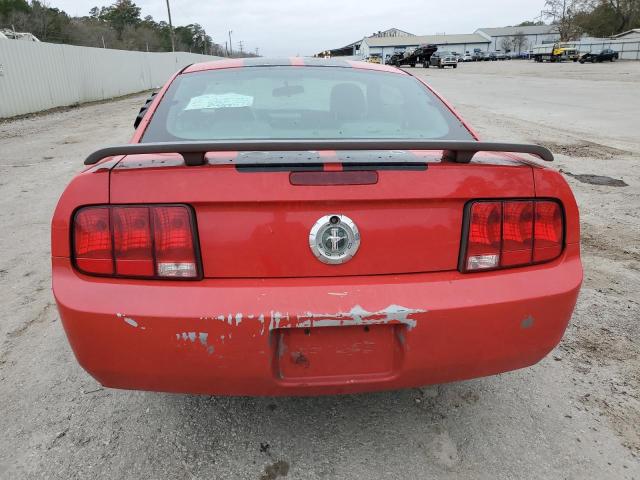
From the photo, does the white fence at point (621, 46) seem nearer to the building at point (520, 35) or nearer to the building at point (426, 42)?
the building at point (520, 35)

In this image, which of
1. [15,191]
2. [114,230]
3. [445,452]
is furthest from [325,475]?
[15,191]

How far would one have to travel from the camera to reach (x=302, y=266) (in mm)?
1632

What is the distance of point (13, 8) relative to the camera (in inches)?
2012

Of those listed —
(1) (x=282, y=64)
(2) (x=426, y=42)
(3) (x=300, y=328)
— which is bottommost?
(3) (x=300, y=328)

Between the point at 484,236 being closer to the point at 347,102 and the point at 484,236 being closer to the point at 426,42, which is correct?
the point at 347,102

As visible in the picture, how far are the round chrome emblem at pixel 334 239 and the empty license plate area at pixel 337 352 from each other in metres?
0.24

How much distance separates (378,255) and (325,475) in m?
0.89

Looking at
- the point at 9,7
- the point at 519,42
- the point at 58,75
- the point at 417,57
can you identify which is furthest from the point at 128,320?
the point at 519,42

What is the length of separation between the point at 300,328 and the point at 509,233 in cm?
81

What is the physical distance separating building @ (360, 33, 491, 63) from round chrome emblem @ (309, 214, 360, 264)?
373 feet

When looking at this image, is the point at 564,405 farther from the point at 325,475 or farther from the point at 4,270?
the point at 4,270

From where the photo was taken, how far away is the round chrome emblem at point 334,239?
5.28 ft

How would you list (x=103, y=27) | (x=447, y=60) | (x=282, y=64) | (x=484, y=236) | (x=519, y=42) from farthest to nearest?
(x=519, y=42)
(x=103, y=27)
(x=447, y=60)
(x=282, y=64)
(x=484, y=236)

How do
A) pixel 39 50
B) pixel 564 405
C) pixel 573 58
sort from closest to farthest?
pixel 564 405
pixel 39 50
pixel 573 58
